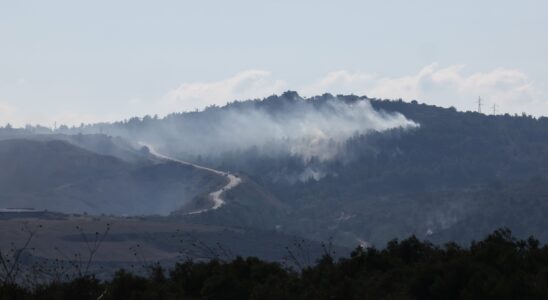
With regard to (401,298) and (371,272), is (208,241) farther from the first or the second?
(401,298)

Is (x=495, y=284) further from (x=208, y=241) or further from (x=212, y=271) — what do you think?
(x=208, y=241)

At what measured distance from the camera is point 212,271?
48.3 meters

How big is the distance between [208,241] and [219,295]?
120m

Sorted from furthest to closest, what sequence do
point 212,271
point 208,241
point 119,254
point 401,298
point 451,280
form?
1. point 208,241
2. point 119,254
3. point 212,271
4. point 451,280
5. point 401,298

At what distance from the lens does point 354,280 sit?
46.2 meters

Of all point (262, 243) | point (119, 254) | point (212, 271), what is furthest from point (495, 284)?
point (262, 243)

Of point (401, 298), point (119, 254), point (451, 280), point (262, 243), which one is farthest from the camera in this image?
point (262, 243)

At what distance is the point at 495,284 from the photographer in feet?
134

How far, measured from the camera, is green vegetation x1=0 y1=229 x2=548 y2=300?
134ft

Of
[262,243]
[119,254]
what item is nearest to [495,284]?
[119,254]

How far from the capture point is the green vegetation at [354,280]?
40719mm

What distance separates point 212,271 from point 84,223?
424 ft

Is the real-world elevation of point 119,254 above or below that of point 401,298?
below

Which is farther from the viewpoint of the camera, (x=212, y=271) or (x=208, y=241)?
(x=208, y=241)
